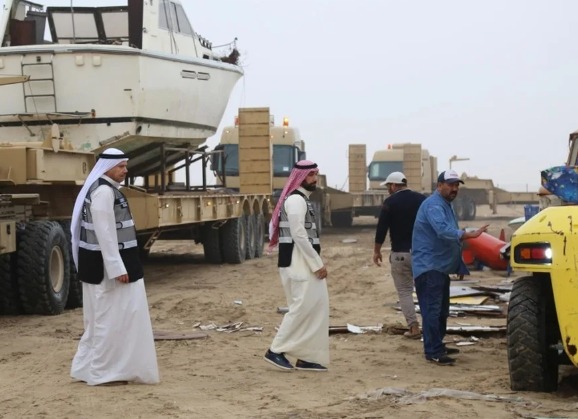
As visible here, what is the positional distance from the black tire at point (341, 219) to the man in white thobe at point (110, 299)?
27535 millimetres

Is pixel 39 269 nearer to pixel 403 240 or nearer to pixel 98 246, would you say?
pixel 403 240

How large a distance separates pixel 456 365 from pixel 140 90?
24.4 ft

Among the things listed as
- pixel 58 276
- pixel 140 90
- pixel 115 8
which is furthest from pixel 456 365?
pixel 115 8

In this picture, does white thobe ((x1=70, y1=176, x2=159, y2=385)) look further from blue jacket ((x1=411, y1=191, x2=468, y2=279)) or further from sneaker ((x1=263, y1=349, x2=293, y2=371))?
blue jacket ((x1=411, y1=191, x2=468, y2=279))

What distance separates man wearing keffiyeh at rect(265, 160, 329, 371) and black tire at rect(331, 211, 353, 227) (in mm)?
26797

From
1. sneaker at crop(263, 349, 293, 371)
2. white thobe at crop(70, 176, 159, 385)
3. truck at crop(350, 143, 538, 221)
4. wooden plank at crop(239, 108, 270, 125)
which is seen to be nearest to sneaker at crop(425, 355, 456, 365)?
sneaker at crop(263, 349, 293, 371)

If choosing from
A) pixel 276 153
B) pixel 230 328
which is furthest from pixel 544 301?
pixel 276 153

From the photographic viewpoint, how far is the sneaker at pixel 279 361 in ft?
27.8

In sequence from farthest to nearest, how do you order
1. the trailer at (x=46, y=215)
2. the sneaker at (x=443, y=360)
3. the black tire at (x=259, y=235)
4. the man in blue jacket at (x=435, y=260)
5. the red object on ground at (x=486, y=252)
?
the black tire at (x=259, y=235) < the red object on ground at (x=486, y=252) < the trailer at (x=46, y=215) < the man in blue jacket at (x=435, y=260) < the sneaker at (x=443, y=360)

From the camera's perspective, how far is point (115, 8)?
634 inches

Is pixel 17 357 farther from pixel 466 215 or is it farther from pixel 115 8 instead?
pixel 466 215

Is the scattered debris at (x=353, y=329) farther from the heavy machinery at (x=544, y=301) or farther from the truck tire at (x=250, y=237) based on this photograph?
the truck tire at (x=250, y=237)

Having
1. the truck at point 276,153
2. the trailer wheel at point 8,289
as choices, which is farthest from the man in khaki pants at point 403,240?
the truck at point 276,153

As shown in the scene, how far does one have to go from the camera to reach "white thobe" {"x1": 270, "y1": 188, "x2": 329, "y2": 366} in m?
8.46
